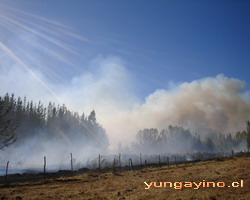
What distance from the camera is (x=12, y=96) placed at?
8669 cm

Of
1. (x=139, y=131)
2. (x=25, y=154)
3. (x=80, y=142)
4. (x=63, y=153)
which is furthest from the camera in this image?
(x=139, y=131)

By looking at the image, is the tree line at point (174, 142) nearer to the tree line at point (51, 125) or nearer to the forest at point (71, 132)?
the forest at point (71, 132)

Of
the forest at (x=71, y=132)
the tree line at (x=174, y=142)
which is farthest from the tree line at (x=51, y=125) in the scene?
the tree line at (x=174, y=142)

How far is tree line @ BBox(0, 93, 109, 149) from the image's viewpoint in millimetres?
76319

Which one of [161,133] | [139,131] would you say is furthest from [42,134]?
[161,133]

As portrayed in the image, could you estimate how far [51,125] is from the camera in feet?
309

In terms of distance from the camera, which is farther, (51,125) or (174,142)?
(174,142)

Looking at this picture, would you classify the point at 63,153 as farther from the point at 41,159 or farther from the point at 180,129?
the point at 180,129

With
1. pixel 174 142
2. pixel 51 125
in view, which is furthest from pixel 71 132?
pixel 174 142

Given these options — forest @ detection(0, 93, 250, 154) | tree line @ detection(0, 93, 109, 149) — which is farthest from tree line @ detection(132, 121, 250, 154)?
tree line @ detection(0, 93, 109, 149)

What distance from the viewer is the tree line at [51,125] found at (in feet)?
250

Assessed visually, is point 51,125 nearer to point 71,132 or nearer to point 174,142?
point 71,132

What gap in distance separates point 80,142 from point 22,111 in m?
33.1

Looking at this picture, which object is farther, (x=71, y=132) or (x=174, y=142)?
(x=174, y=142)
